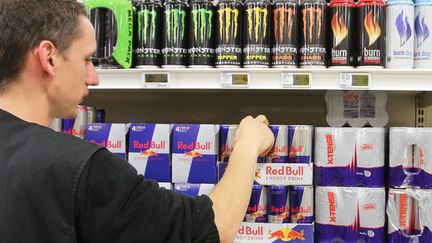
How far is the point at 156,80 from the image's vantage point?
149 centimetres

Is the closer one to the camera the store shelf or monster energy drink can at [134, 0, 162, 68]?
the store shelf

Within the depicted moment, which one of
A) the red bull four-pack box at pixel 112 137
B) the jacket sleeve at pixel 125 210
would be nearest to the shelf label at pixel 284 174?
the red bull four-pack box at pixel 112 137

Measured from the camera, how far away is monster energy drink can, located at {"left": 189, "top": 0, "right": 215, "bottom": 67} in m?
1.50

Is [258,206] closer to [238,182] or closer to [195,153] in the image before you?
[195,153]

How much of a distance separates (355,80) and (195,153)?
0.55m

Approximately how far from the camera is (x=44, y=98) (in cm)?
100

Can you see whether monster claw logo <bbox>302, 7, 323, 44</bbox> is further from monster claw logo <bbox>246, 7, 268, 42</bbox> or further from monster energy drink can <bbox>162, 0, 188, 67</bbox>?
monster energy drink can <bbox>162, 0, 188, 67</bbox>

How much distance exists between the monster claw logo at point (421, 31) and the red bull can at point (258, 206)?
2.23 feet

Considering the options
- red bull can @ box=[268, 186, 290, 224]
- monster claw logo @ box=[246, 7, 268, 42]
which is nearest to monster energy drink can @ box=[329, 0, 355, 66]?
monster claw logo @ box=[246, 7, 268, 42]

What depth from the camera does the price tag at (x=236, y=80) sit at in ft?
4.75

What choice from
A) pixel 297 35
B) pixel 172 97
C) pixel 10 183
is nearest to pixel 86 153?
pixel 10 183

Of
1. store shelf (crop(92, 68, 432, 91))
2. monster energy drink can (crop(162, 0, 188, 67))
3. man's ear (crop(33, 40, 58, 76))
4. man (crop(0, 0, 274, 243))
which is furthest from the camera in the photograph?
monster energy drink can (crop(162, 0, 188, 67))

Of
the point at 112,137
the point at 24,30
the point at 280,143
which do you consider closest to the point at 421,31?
the point at 280,143

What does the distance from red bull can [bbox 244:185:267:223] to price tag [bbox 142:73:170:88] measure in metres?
0.45
